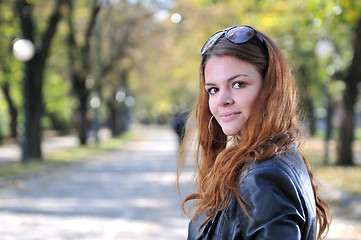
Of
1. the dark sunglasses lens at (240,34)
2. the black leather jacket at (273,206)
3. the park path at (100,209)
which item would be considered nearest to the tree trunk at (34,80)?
the park path at (100,209)

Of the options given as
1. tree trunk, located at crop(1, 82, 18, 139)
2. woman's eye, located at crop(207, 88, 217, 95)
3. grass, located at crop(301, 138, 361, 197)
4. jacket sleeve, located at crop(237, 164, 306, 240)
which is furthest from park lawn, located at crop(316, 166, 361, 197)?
tree trunk, located at crop(1, 82, 18, 139)

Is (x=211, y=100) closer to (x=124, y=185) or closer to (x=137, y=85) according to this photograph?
(x=124, y=185)

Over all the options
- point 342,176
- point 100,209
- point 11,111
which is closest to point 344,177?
point 342,176

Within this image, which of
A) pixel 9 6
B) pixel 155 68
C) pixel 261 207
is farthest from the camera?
pixel 155 68

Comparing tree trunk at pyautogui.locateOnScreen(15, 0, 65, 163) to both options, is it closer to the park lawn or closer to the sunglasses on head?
the park lawn

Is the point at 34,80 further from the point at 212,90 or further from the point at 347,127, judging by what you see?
the point at 212,90

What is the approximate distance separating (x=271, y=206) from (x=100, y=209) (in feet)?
29.6

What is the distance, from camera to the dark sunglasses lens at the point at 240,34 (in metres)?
1.67

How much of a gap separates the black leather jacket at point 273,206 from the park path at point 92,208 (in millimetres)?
5547

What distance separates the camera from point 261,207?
1375 millimetres

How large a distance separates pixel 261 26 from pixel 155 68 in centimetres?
2792

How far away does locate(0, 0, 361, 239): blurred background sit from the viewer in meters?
14.4

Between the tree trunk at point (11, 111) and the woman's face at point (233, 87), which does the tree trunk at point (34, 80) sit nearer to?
the tree trunk at point (11, 111)

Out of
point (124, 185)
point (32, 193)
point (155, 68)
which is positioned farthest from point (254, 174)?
point (155, 68)
